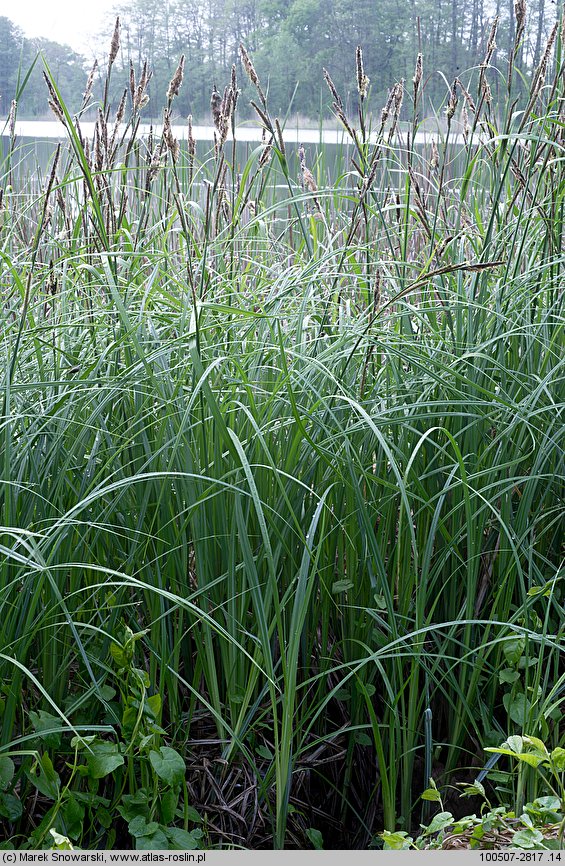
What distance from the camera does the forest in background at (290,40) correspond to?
7855 mm

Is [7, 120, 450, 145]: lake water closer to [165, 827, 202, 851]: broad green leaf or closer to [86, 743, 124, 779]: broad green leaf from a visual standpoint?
[86, 743, 124, 779]: broad green leaf

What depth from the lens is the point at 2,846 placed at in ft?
2.76

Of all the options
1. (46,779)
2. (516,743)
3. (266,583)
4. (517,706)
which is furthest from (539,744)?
(46,779)

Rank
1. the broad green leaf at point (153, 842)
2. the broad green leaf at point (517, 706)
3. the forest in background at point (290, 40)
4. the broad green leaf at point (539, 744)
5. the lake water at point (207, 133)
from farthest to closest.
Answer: the forest in background at point (290, 40)
the lake water at point (207, 133)
the broad green leaf at point (517, 706)
the broad green leaf at point (153, 842)
the broad green leaf at point (539, 744)

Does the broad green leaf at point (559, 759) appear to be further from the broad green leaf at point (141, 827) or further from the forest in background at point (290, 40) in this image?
the forest in background at point (290, 40)

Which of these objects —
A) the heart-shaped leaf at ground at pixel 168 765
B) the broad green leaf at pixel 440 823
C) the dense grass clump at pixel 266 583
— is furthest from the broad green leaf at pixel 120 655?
the broad green leaf at pixel 440 823

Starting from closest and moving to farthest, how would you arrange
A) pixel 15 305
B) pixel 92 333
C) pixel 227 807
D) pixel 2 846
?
1. pixel 2 846
2. pixel 227 807
3. pixel 92 333
4. pixel 15 305

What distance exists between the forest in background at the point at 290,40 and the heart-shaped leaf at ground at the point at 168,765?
7789mm

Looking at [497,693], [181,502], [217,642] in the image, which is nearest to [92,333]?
[181,502]

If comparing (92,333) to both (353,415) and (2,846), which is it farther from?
(2,846)

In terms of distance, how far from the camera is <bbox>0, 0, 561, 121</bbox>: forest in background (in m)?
7.86

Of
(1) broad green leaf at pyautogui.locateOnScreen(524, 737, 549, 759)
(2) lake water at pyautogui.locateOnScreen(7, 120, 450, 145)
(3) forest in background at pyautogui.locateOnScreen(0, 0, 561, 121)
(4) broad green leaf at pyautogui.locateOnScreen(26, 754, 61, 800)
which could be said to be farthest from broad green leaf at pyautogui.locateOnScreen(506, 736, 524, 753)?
(3) forest in background at pyautogui.locateOnScreen(0, 0, 561, 121)

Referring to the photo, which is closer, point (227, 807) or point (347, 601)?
point (227, 807)

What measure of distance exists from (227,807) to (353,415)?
59 cm
